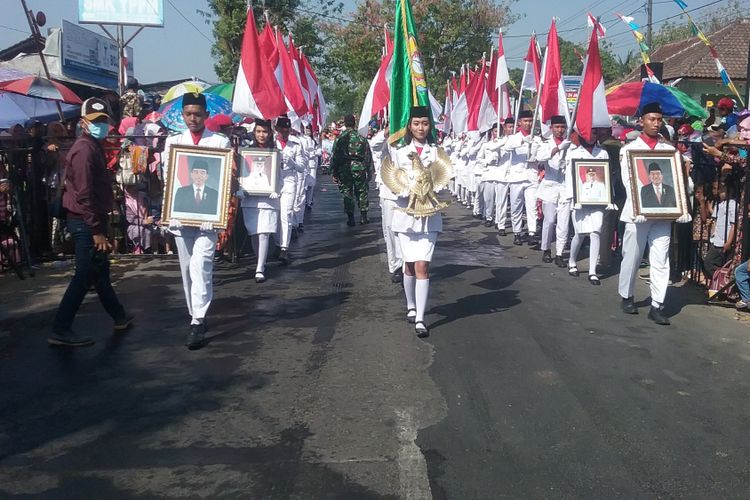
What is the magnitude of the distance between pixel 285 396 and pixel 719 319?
4884 millimetres

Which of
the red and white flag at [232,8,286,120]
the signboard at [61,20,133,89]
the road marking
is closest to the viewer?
the road marking

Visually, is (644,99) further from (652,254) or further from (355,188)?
(355,188)

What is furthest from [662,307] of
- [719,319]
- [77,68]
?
[77,68]

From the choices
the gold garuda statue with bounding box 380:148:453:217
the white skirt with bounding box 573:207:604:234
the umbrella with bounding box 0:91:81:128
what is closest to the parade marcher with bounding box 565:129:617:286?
the white skirt with bounding box 573:207:604:234

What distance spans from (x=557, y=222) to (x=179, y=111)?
7392mm

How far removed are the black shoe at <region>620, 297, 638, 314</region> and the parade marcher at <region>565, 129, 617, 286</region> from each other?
1.57 m

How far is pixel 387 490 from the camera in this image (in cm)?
384

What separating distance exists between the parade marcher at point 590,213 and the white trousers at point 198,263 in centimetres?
506

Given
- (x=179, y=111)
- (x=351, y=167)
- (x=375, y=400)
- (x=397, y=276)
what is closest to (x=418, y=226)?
(x=375, y=400)

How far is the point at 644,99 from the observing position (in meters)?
11.7

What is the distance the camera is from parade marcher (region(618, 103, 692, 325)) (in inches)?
297

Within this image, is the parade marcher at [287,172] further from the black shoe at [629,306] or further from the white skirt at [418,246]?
the black shoe at [629,306]

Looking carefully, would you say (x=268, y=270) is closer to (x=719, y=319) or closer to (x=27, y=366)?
(x=27, y=366)

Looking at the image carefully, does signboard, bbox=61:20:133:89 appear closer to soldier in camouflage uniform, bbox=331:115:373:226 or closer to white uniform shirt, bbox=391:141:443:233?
soldier in camouflage uniform, bbox=331:115:373:226
